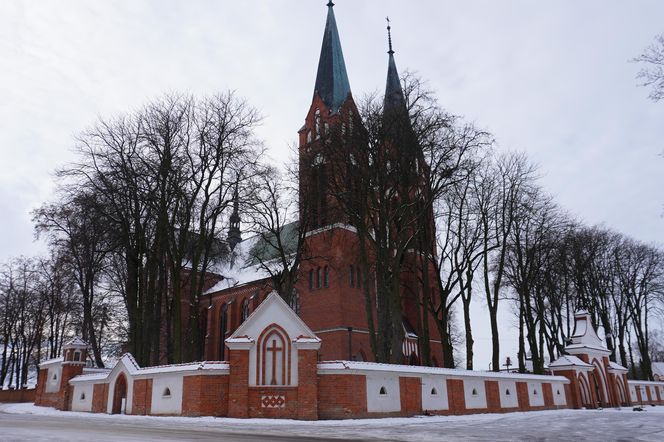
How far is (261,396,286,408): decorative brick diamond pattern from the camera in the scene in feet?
55.1

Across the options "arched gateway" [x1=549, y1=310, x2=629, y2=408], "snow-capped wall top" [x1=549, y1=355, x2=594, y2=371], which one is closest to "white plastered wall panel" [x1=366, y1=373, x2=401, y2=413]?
"snow-capped wall top" [x1=549, y1=355, x2=594, y2=371]

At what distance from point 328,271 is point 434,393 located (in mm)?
16338

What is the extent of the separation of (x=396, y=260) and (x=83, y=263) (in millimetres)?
17588

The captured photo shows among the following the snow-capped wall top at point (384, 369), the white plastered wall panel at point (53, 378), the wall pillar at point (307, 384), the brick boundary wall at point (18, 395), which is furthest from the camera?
the brick boundary wall at point (18, 395)

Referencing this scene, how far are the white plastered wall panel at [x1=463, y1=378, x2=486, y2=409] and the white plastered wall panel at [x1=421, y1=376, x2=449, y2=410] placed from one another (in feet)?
4.62

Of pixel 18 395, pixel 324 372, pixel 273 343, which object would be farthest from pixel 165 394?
pixel 18 395

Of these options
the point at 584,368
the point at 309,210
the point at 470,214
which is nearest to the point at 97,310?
the point at 309,210

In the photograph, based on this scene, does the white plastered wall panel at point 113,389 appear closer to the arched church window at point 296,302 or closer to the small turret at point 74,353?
the small turret at point 74,353

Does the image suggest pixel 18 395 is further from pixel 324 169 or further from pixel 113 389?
pixel 324 169

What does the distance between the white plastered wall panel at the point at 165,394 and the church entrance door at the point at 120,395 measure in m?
2.70

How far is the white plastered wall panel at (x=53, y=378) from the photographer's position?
89.4 feet

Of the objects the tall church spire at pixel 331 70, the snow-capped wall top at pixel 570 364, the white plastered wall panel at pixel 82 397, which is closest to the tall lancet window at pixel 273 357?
the white plastered wall panel at pixel 82 397

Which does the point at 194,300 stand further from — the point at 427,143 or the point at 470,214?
the point at 470,214

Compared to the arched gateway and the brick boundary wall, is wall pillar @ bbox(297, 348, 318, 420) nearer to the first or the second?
the arched gateway
